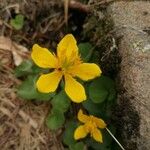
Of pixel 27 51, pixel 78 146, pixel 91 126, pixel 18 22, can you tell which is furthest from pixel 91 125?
pixel 18 22

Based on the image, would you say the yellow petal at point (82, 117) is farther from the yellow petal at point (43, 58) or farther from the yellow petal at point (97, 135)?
the yellow petal at point (43, 58)

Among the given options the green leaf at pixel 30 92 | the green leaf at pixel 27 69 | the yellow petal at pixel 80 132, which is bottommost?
the yellow petal at pixel 80 132

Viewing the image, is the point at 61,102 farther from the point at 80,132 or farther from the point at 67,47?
the point at 67,47

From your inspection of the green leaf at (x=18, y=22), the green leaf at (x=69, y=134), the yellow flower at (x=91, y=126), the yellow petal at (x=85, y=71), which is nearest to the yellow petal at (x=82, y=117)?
the yellow flower at (x=91, y=126)

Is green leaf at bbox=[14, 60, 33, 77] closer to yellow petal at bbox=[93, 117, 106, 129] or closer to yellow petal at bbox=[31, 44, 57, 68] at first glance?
yellow petal at bbox=[31, 44, 57, 68]

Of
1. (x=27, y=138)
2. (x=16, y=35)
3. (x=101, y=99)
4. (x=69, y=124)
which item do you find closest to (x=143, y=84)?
(x=101, y=99)

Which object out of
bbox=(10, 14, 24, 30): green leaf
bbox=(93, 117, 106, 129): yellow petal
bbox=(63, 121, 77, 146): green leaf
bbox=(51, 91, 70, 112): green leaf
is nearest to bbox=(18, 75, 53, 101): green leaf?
bbox=(51, 91, 70, 112): green leaf
